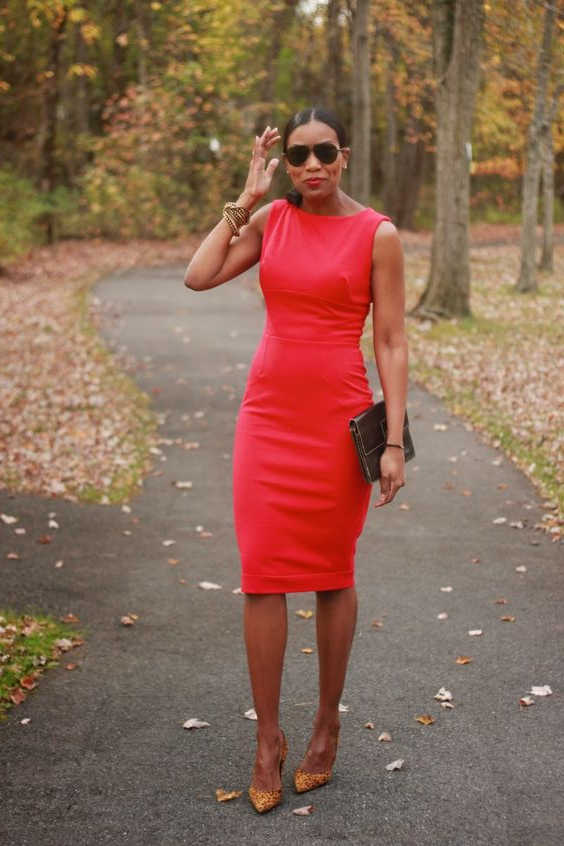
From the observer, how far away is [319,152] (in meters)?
3.72

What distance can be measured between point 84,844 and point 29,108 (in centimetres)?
2662

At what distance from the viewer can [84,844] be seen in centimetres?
356

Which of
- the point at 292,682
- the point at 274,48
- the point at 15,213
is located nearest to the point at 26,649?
the point at 292,682

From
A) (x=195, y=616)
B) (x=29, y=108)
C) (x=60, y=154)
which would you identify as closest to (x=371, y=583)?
(x=195, y=616)

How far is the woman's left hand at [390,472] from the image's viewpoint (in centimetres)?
383

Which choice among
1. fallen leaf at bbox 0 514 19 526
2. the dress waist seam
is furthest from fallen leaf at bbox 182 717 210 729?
fallen leaf at bbox 0 514 19 526

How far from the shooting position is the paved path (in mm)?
3734

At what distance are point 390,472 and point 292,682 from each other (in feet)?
5.43

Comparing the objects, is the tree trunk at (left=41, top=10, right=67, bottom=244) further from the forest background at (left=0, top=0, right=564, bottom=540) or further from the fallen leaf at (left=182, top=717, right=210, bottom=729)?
the fallen leaf at (left=182, top=717, right=210, bottom=729)

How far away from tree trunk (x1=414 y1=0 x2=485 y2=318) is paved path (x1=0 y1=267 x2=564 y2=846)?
787 cm

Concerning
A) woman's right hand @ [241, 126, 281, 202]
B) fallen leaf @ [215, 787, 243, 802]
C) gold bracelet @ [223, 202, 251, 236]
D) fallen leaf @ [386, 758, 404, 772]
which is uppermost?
woman's right hand @ [241, 126, 281, 202]

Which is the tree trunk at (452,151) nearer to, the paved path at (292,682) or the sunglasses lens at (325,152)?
the paved path at (292,682)

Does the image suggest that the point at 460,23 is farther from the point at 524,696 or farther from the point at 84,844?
the point at 84,844

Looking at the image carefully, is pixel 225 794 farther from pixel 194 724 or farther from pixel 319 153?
pixel 319 153
